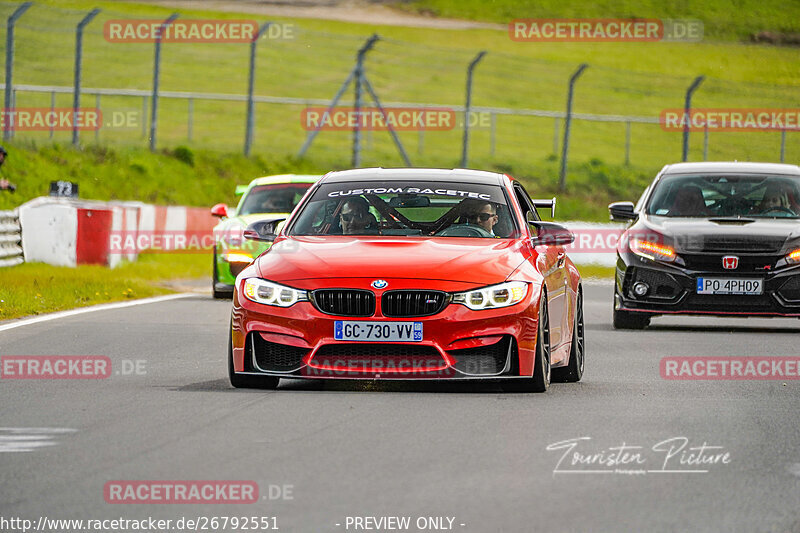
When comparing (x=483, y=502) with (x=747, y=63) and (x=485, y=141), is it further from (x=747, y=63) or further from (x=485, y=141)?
(x=747, y=63)

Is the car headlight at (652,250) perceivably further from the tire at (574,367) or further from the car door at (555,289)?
the tire at (574,367)

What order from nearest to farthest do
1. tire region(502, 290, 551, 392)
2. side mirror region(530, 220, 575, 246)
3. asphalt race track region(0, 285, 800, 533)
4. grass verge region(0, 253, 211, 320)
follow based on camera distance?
asphalt race track region(0, 285, 800, 533), tire region(502, 290, 551, 392), side mirror region(530, 220, 575, 246), grass verge region(0, 253, 211, 320)

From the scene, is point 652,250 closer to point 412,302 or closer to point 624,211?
point 624,211

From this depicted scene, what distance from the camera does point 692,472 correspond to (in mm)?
7500

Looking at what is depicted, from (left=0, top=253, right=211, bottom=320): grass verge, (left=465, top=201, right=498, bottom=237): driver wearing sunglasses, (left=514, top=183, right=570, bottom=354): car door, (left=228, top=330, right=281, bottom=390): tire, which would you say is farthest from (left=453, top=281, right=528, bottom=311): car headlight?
(left=0, top=253, right=211, bottom=320): grass verge

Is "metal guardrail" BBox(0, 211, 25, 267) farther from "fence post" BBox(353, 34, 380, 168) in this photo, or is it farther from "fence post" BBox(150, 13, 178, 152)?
"fence post" BBox(353, 34, 380, 168)

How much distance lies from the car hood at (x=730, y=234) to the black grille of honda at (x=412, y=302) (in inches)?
248

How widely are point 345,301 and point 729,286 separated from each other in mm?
6571

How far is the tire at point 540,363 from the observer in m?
10.0

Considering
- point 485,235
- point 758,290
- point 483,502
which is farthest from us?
point 758,290

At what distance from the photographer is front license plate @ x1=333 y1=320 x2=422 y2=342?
970 cm

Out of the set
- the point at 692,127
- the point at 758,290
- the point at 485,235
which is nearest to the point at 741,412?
the point at 485,235

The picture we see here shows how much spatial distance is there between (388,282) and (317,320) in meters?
0.45

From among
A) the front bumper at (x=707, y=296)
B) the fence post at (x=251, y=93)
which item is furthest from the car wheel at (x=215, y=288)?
the fence post at (x=251, y=93)
